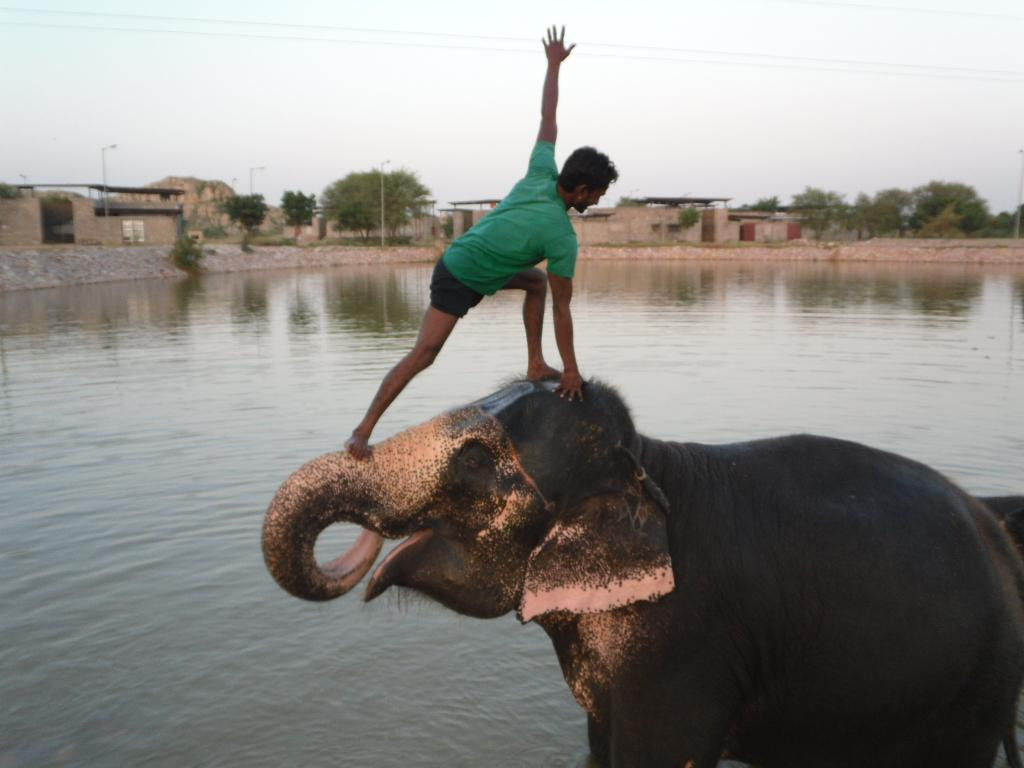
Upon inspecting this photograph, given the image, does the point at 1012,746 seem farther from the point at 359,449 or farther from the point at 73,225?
the point at 73,225

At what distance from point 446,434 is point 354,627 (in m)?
4.04

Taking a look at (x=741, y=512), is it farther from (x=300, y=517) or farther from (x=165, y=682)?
(x=165, y=682)

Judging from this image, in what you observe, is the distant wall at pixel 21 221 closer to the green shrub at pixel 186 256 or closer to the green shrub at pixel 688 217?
the green shrub at pixel 186 256

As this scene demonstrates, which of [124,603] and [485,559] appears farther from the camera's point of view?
[124,603]

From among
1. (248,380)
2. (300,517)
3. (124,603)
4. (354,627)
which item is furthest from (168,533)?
(248,380)

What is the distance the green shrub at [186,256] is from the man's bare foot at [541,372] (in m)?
59.5

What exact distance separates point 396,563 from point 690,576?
105cm

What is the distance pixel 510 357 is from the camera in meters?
19.2

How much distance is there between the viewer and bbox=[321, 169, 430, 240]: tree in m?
102

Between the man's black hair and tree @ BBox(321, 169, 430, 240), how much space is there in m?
99.3

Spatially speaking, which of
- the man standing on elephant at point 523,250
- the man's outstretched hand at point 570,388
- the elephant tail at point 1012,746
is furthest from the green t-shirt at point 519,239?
the elephant tail at point 1012,746

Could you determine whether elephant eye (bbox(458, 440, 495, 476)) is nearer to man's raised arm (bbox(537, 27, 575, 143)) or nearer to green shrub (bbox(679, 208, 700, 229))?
man's raised arm (bbox(537, 27, 575, 143))

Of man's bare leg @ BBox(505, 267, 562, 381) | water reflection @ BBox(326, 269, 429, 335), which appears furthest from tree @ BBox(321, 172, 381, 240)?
man's bare leg @ BBox(505, 267, 562, 381)

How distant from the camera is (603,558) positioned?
3404 millimetres
